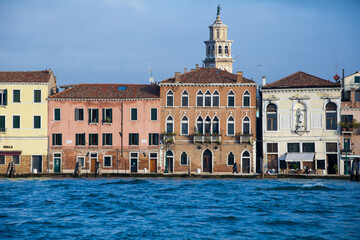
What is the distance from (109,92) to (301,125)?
13.0 metres

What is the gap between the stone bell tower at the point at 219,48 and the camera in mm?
89438

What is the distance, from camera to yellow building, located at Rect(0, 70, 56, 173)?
52125mm

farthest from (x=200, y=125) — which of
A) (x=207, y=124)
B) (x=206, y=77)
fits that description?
(x=206, y=77)

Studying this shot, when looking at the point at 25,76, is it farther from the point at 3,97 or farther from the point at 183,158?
the point at 183,158

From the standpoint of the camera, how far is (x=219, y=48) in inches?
3529

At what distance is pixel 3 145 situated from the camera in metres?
52.4

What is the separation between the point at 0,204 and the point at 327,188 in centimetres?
1806

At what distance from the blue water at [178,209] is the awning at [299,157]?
10.2 ft

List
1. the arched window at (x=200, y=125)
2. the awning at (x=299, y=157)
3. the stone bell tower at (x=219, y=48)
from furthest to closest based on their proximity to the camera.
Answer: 1. the stone bell tower at (x=219, y=48)
2. the arched window at (x=200, y=125)
3. the awning at (x=299, y=157)

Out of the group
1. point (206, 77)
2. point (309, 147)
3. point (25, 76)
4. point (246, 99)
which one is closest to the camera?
point (309, 147)

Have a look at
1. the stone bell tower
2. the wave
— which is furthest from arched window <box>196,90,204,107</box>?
the stone bell tower

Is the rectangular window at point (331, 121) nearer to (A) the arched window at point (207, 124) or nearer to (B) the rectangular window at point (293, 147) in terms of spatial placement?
(B) the rectangular window at point (293, 147)

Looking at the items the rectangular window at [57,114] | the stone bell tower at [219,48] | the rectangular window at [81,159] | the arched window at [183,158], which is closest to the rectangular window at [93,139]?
the rectangular window at [81,159]

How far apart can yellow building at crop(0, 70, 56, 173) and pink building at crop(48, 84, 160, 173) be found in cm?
65
